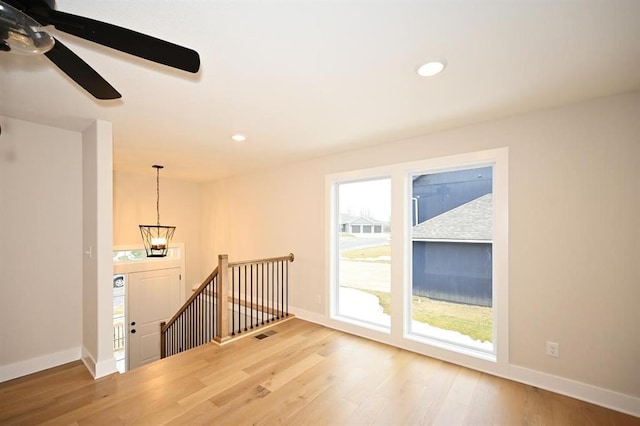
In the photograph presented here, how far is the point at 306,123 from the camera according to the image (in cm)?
276

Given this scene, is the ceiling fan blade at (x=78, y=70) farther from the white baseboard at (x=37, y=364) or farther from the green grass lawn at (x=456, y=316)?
the green grass lawn at (x=456, y=316)

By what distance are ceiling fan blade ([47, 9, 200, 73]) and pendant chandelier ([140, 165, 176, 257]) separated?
12.9 ft

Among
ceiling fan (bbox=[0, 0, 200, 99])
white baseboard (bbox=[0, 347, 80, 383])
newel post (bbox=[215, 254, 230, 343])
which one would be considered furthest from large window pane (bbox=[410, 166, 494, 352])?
white baseboard (bbox=[0, 347, 80, 383])

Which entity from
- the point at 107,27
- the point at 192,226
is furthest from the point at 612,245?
the point at 192,226

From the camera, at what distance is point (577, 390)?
2277 mm

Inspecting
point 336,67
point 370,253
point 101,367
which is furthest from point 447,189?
point 101,367

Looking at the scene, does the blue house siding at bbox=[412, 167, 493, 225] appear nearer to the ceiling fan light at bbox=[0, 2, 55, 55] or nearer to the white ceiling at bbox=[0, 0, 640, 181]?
the white ceiling at bbox=[0, 0, 640, 181]

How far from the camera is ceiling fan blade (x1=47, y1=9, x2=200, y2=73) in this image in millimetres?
1009

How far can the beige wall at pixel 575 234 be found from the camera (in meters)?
2.12

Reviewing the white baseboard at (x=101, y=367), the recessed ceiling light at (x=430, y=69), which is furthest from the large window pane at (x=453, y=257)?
the white baseboard at (x=101, y=367)

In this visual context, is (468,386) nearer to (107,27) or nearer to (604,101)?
(604,101)

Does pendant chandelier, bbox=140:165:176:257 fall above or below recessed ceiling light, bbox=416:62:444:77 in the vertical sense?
below

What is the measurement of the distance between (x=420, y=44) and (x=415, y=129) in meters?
1.45

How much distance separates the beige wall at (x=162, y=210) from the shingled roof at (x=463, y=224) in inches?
186
